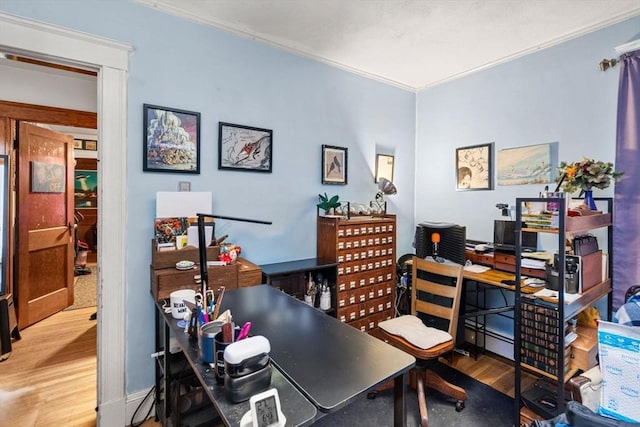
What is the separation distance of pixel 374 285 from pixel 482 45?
2177 mm

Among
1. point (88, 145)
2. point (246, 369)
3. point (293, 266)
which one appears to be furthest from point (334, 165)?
point (88, 145)

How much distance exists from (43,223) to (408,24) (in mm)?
4140

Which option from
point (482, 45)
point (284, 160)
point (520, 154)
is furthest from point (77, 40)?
point (520, 154)

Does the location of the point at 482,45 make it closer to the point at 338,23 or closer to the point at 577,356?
the point at 338,23

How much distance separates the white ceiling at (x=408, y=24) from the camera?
2.03 m

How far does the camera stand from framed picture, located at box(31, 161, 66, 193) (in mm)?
3315

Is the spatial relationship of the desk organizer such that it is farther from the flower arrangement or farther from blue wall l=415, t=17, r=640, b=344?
blue wall l=415, t=17, r=640, b=344

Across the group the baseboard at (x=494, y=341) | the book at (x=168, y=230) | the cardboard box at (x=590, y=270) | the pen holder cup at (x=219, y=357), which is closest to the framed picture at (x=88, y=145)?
the book at (x=168, y=230)

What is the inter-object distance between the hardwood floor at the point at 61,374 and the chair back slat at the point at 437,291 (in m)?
0.77

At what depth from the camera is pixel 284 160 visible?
2600 millimetres

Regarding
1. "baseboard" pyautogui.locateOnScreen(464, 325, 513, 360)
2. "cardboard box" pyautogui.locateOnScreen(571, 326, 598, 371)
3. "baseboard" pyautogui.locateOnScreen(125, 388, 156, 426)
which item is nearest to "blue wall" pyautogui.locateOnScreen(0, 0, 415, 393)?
"baseboard" pyautogui.locateOnScreen(125, 388, 156, 426)

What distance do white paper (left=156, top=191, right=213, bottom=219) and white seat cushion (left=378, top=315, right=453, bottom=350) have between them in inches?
58.0

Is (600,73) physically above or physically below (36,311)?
above

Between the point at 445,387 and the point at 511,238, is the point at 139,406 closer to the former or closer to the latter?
the point at 445,387
